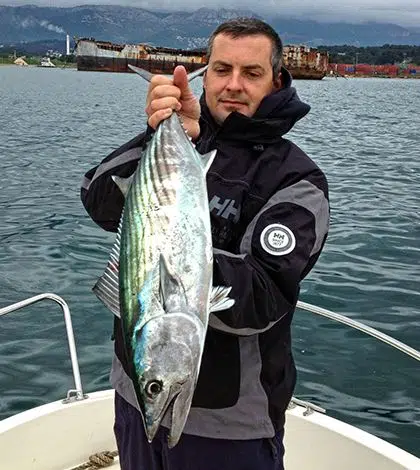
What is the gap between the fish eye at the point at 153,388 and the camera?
6.10 ft

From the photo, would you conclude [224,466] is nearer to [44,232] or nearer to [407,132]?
[44,232]

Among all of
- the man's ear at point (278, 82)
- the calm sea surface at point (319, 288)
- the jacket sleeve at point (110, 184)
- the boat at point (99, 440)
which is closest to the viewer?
the jacket sleeve at point (110, 184)

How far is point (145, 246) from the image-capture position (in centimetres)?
202

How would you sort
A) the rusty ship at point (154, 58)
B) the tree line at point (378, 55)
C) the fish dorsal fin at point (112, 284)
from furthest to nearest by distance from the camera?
1. the tree line at point (378, 55)
2. the rusty ship at point (154, 58)
3. the fish dorsal fin at point (112, 284)

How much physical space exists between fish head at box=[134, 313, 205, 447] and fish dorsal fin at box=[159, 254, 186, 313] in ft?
0.08

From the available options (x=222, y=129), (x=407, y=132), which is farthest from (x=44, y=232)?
(x=407, y=132)

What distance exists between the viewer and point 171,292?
1880 millimetres

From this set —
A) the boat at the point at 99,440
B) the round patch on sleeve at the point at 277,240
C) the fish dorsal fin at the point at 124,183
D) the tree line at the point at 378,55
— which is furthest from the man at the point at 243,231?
the tree line at the point at 378,55

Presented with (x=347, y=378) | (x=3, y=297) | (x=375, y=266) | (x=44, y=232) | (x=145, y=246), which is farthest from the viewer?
(x=44, y=232)

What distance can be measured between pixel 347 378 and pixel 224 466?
3.88 meters

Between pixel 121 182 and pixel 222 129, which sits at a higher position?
pixel 222 129

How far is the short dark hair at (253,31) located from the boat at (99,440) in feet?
6.01

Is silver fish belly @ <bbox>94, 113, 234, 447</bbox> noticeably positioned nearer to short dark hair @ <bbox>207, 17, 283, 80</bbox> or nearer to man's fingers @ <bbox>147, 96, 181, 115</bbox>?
man's fingers @ <bbox>147, 96, 181, 115</bbox>

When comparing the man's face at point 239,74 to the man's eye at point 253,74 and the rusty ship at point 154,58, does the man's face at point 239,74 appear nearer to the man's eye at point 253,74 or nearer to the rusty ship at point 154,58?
the man's eye at point 253,74
